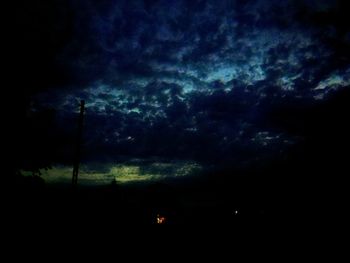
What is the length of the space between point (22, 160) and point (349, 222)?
19.1 metres

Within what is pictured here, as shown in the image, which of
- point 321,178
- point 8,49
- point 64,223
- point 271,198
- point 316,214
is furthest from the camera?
point 271,198

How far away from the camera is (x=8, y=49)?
15633mm

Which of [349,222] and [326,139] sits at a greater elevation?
[326,139]

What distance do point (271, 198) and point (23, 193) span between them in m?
22.1

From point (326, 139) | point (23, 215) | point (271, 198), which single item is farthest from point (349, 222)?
point (23, 215)

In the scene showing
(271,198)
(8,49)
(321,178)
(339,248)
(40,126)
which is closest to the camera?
(339,248)

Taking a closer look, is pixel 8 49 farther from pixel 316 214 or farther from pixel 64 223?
pixel 316 214

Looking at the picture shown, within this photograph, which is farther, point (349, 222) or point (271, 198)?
point (271, 198)

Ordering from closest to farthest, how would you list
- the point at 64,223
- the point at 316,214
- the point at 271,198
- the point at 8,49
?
the point at 8,49 → the point at 316,214 → the point at 64,223 → the point at 271,198

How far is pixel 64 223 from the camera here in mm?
21391

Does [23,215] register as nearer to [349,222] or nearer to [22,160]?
[22,160]

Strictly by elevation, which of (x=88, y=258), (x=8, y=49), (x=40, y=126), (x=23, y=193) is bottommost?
(x=88, y=258)

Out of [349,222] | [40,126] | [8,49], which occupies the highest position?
[8,49]

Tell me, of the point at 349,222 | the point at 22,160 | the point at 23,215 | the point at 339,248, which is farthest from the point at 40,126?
the point at 349,222
